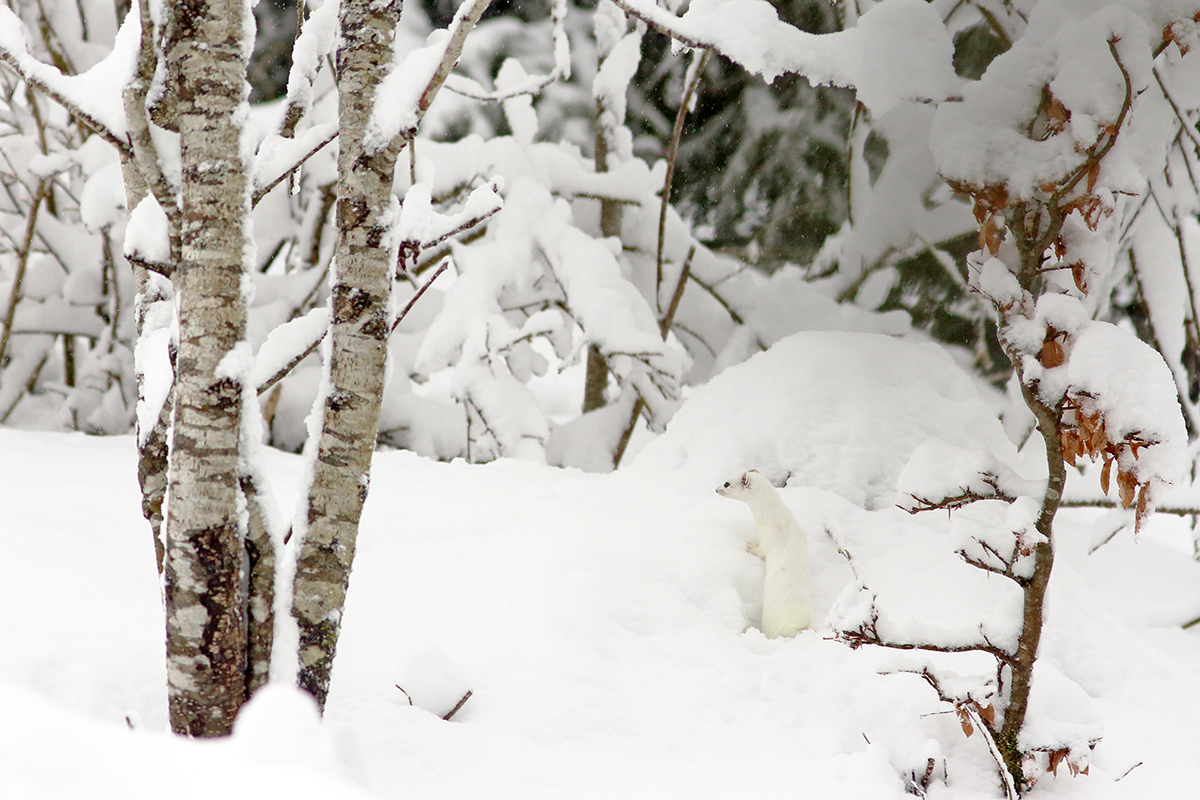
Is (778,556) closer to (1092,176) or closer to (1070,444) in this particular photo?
(1070,444)

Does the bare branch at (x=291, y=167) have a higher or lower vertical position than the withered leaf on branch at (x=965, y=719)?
higher

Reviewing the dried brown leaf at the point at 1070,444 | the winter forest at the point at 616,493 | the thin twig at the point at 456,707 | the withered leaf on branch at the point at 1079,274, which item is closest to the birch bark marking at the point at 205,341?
the winter forest at the point at 616,493

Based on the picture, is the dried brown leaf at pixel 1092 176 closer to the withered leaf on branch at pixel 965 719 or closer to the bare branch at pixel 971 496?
the bare branch at pixel 971 496

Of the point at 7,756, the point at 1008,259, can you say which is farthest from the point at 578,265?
the point at 7,756

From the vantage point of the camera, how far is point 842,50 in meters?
1.98

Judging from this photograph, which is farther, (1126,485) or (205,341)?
(1126,485)

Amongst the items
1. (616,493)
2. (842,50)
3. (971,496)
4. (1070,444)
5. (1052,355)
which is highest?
(842,50)

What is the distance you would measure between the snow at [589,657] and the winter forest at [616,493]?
0.01 meters

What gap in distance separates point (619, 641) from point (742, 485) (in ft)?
2.15

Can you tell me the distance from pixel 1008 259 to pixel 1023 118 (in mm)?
282

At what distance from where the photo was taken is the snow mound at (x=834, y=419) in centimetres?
256

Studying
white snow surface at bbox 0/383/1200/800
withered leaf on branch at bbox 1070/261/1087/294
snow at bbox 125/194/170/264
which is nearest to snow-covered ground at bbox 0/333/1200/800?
Answer: white snow surface at bbox 0/383/1200/800

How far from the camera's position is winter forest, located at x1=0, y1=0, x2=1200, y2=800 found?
1117mm

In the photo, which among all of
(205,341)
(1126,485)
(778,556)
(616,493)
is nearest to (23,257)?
(616,493)
